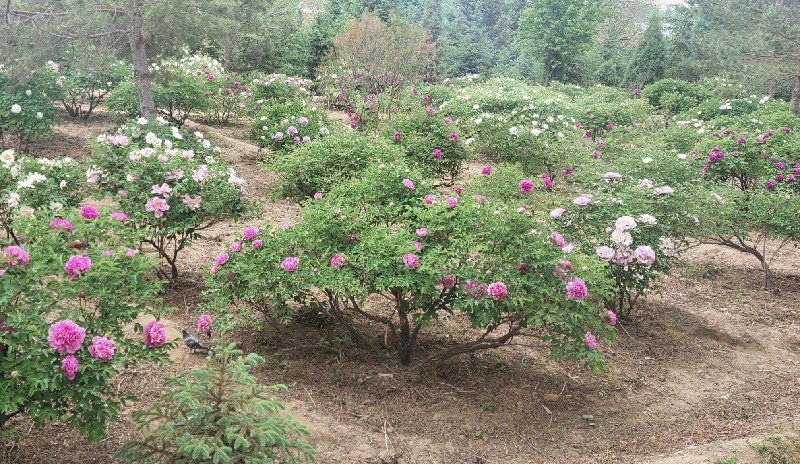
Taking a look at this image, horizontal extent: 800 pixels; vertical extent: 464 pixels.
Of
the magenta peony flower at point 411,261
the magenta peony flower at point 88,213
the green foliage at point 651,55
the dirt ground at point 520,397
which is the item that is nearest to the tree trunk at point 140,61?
the dirt ground at point 520,397

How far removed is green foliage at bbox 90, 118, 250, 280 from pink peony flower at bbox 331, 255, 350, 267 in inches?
57.0

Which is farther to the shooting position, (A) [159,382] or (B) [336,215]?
(B) [336,215]

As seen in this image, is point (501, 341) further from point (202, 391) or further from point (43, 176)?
point (43, 176)

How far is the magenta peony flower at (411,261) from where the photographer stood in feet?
11.2

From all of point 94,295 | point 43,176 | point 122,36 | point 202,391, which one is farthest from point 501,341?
point 122,36

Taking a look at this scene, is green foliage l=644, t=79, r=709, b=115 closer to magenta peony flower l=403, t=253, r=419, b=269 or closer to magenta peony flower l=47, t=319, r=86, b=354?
magenta peony flower l=403, t=253, r=419, b=269

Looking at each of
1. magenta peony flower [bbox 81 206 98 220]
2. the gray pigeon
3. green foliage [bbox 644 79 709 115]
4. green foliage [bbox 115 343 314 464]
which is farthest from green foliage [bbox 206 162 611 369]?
green foliage [bbox 644 79 709 115]

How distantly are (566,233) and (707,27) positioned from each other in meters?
24.4

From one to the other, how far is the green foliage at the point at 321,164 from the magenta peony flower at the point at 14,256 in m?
3.54

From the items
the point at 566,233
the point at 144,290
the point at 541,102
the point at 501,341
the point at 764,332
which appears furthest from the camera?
the point at 541,102

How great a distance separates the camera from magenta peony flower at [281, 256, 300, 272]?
139 inches

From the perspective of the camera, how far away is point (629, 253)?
464 centimetres

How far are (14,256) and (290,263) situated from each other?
1521 millimetres

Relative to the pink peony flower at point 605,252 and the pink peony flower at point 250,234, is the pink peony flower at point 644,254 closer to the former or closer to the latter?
the pink peony flower at point 605,252
